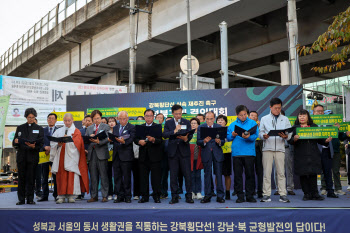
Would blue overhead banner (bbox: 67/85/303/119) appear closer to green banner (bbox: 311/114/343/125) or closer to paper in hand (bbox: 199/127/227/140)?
green banner (bbox: 311/114/343/125)

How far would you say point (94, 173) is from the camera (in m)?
7.29

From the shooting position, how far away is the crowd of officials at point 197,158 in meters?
6.58

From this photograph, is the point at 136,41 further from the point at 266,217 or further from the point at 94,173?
the point at 266,217

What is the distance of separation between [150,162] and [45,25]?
17051 millimetres

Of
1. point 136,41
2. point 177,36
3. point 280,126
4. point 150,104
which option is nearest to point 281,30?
point 177,36

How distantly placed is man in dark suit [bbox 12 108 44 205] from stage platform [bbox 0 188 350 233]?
2.27 ft

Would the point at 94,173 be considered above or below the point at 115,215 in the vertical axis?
above

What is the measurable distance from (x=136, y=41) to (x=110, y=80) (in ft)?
21.6

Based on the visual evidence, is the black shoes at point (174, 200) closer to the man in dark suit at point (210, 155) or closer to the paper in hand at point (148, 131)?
the man in dark suit at point (210, 155)

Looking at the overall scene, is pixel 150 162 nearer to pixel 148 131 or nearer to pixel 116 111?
pixel 148 131

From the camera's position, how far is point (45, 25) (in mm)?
21000

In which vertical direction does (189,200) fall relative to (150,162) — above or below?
below

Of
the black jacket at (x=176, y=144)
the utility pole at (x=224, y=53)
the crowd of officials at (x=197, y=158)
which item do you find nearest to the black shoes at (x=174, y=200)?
the crowd of officials at (x=197, y=158)

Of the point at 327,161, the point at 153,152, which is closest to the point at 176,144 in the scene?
the point at 153,152
